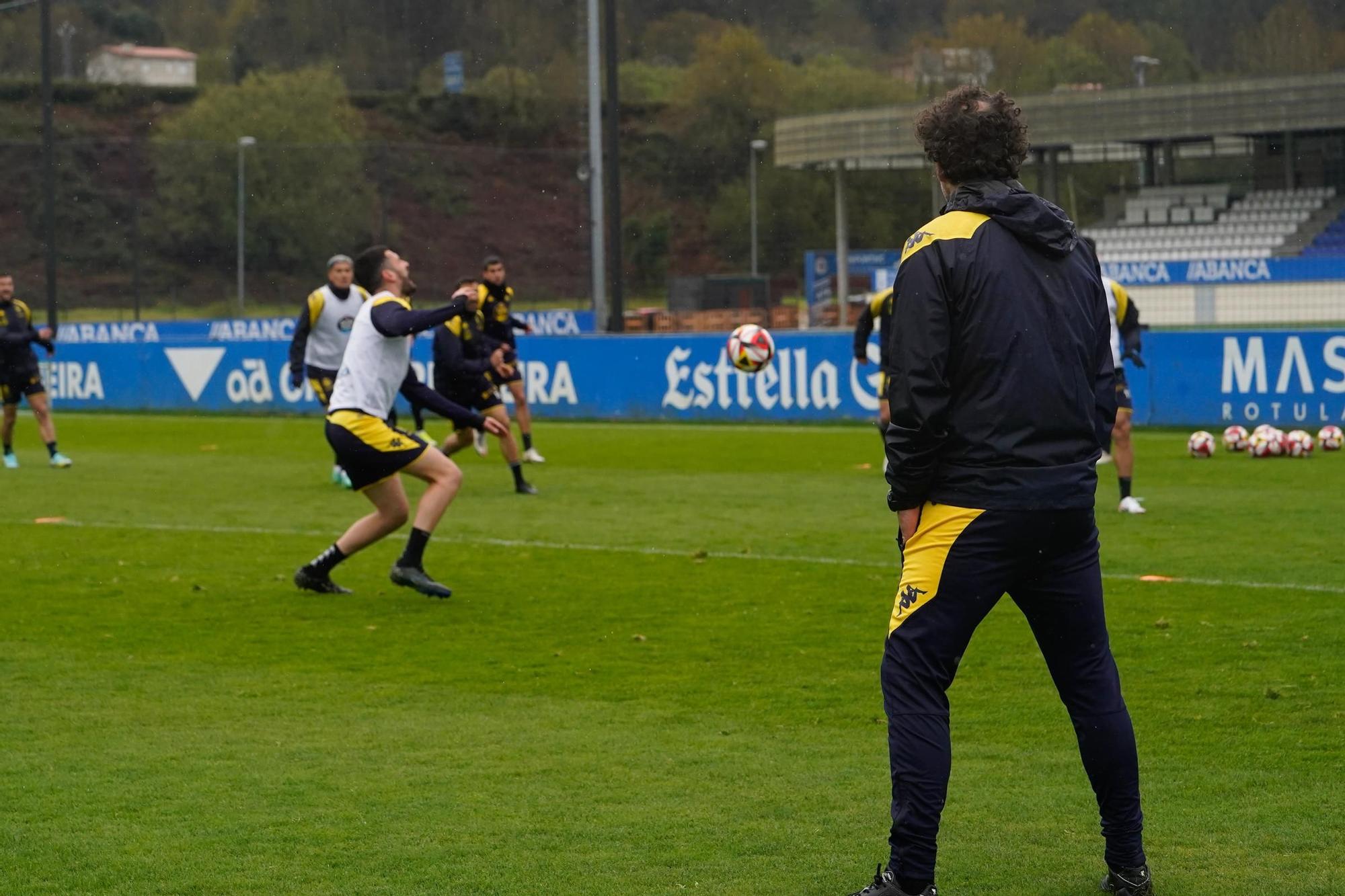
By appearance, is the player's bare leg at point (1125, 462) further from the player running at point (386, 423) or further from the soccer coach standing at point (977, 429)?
the soccer coach standing at point (977, 429)

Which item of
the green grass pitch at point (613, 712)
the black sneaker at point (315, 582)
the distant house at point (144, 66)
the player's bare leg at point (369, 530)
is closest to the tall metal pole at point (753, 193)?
the distant house at point (144, 66)

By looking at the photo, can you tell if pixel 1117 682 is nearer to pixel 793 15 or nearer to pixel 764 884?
pixel 764 884

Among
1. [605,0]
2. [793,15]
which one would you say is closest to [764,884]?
[605,0]

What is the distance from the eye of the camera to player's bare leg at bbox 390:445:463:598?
9688mm

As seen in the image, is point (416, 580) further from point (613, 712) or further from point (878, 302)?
point (878, 302)

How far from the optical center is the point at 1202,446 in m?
17.2

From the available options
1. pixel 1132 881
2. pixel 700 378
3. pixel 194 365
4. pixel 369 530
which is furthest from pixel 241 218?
pixel 1132 881

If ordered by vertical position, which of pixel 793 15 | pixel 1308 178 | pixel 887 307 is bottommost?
pixel 887 307

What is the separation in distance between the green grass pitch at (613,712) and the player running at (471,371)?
165 centimetres

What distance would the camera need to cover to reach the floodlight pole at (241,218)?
172ft

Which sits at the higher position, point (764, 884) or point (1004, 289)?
point (1004, 289)

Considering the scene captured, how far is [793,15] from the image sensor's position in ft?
201

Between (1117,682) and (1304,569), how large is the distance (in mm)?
6079

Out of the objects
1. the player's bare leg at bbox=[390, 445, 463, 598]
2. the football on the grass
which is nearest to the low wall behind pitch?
the football on the grass
